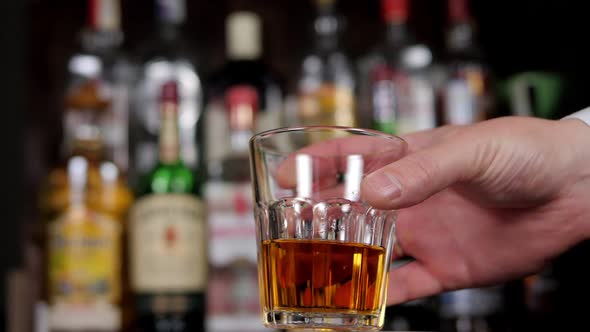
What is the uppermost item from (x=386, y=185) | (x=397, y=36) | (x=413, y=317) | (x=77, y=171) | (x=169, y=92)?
(x=397, y=36)

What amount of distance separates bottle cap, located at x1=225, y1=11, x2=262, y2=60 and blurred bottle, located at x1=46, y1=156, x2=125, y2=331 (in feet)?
1.07

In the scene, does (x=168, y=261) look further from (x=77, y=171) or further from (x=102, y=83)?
(x=102, y=83)

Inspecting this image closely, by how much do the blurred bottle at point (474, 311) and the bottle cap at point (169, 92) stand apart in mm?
496

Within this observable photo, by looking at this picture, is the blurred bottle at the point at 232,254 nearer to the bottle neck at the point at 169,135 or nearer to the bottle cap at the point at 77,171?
the bottle neck at the point at 169,135

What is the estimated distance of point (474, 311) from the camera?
1.12m

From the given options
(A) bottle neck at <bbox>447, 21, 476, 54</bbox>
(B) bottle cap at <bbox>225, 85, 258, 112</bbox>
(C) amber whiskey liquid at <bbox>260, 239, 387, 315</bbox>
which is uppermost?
(A) bottle neck at <bbox>447, 21, 476, 54</bbox>

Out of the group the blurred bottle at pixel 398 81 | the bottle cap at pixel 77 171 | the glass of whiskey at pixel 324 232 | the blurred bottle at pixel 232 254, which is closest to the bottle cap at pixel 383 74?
the blurred bottle at pixel 398 81

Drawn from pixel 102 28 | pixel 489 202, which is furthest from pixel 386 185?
pixel 102 28

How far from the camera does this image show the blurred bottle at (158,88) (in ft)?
4.33

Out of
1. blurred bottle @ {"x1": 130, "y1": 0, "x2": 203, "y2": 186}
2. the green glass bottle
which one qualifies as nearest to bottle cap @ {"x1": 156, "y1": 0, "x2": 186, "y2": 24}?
blurred bottle @ {"x1": 130, "y1": 0, "x2": 203, "y2": 186}

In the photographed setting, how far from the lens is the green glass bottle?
3.74ft

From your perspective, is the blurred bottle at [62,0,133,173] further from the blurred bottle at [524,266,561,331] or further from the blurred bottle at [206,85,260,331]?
the blurred bottle at [524,266,561,331]

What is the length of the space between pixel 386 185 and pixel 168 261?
0.68 m

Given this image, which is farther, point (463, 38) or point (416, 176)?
point (463, 38)
